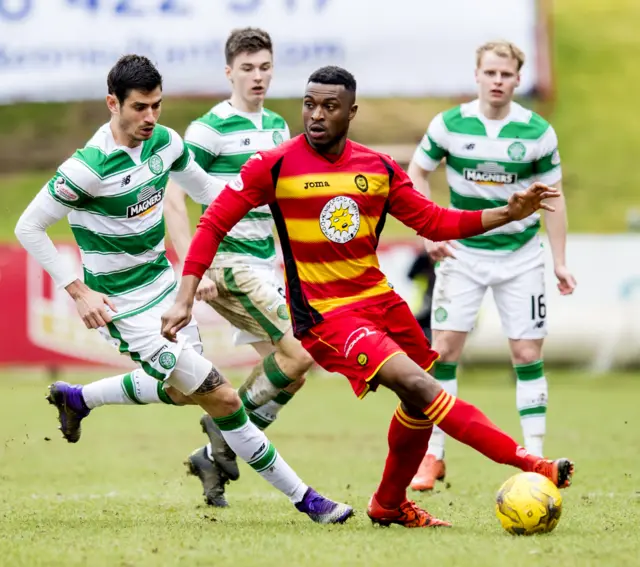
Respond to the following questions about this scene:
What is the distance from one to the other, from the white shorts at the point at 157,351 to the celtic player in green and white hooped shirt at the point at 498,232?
6.83 ft

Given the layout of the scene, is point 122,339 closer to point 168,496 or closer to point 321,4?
point 168,496

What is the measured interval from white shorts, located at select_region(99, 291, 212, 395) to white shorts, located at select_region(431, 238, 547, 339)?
222 centimetres

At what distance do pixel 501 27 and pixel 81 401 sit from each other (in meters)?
16.8

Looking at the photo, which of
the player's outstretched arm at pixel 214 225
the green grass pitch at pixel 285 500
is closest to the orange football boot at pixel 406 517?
the green grass pitch at pixel 285 500

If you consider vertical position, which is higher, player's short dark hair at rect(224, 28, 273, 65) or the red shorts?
player's short dark hair at rect(224, 28, 273, 65)

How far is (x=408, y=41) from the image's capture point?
2278 cm

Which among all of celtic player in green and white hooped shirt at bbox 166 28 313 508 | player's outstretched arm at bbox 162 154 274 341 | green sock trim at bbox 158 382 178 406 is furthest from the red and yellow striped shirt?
celtic player in green and white hooped shirt at bbox 166 28 313 508

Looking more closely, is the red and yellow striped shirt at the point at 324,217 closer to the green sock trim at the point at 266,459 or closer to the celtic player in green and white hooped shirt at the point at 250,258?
the green sock trim at the point at 266,459

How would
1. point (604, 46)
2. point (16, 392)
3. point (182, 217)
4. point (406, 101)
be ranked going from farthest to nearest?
1. point (604, 46)
2. point (406, 101)
3. point (16, 392)
4. point (182, 217)

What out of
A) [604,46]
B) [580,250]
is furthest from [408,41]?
[604,46]

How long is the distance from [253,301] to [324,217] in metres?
1.69

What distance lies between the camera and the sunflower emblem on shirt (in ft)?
19.8

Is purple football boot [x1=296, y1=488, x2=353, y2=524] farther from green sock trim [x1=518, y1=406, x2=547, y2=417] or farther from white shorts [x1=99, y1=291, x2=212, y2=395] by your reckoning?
green sock trim [x1=518, y1=406, x2=547, y2=417]

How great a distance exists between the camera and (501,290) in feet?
27.2
